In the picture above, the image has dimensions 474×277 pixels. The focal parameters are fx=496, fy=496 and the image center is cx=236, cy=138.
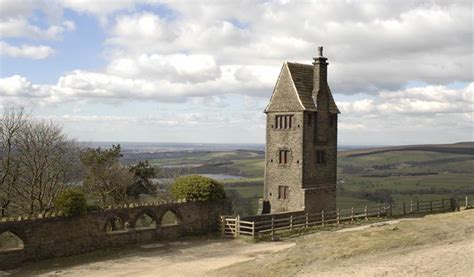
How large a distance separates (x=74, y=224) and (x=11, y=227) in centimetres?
398

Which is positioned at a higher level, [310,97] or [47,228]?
[310,97]

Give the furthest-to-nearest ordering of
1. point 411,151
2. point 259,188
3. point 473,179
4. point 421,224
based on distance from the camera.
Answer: point 411,151
point 473,179
point 259,188
point 421,224

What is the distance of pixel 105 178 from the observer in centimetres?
4547

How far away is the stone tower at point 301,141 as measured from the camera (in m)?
43.0

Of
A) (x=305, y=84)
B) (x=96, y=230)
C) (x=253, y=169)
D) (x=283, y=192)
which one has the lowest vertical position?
(x=253, y=169)

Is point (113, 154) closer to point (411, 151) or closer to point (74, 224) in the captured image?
point (74, 224)

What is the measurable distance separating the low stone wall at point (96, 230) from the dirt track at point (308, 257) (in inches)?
31.0

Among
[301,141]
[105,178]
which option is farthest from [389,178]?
[105,178]

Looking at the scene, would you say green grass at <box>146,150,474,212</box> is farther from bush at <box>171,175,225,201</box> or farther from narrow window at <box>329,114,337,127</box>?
bush at <box>171,175,225,201</box>

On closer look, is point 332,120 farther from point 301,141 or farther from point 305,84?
point 301,141

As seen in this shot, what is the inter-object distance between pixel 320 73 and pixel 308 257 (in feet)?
73.5

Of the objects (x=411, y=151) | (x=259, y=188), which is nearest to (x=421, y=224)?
(x=259, y=188)

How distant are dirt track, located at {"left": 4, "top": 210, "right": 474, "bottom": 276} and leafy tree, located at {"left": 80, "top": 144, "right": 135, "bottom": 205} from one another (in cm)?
1349

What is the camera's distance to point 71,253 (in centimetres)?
3003
